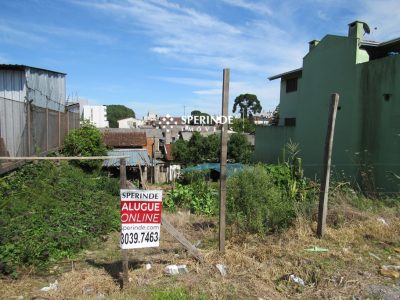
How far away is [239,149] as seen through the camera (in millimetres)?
32500

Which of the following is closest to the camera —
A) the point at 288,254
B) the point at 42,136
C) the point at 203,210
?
the point at 288,254

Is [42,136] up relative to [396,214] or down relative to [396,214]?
up

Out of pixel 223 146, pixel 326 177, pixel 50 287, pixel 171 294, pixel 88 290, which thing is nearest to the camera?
pixel 171 294

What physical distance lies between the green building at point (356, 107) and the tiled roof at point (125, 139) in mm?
16093

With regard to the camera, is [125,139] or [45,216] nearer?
[45,216]

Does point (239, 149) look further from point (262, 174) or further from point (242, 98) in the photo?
point (242, 98)

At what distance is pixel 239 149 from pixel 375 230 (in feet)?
89.0

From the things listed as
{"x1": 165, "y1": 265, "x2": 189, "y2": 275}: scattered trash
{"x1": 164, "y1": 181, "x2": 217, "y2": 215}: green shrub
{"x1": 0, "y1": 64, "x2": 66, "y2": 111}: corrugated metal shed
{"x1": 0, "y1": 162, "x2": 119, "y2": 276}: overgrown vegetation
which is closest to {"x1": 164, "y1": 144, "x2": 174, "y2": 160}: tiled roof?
{"x1": 0, "y1": 64, "x2": 66, "y2": 111}: corrugated metal shed

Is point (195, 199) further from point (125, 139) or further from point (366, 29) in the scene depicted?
point (125, 139)

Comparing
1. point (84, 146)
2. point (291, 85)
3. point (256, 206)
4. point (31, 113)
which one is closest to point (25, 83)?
point (84, 146)

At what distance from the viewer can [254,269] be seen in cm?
419

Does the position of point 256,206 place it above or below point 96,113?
below

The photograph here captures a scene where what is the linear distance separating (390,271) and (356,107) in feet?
38.4

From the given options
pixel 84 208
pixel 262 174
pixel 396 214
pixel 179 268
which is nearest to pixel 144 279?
pixel 179 268
